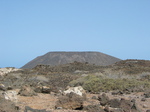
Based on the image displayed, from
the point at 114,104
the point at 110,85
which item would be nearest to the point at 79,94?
the point at 114,104

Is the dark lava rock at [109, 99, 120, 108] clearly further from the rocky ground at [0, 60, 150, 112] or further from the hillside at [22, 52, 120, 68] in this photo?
the hillside at [22, 52, 120, 68]

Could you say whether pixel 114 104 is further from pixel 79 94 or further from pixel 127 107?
pixel 79 94

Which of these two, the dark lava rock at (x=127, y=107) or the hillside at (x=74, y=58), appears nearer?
the dark lava rock at (x=127, y=107)

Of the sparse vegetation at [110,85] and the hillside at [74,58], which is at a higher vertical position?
the hillside at [74,58]

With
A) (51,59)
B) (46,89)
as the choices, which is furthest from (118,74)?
(51,59)

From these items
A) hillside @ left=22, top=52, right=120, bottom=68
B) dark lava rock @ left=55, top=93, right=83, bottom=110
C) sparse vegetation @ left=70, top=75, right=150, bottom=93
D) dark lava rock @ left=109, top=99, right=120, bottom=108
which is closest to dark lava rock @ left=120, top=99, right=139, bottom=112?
dark lava rock @ left=109, top=99, right=120, bottom=108

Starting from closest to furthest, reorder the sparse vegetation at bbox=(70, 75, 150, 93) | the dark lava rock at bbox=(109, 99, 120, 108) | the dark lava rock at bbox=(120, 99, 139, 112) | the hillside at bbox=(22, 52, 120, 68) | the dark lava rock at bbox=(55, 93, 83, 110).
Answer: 1. the dark lava rock at bbox=(55, 93, 83, 110)
2. the dark lava rock at bbox=(120, 99, 139, 112)
3. the dark lava rock at bbox=(109, 99, 120, 108)
4. the sparse vegetation at bbox=(70, 75, 150, 93)
5. the hillside at bbox=(22, 52, 120, 68)

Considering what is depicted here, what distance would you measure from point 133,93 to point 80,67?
19.5 m

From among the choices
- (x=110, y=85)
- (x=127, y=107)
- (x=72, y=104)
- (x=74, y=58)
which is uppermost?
(x=74, y=58)

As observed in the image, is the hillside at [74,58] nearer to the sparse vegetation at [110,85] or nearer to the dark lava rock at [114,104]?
the sparse vegetation at [110,85]

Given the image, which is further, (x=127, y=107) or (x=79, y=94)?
(x=79, y=94)

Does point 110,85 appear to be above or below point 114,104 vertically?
above

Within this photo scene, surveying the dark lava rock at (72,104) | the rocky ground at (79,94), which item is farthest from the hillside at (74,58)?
the dark lava rock at (72,104)

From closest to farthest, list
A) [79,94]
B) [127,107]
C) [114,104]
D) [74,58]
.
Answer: [127,107], [114,104], [79,94], [74,58]
